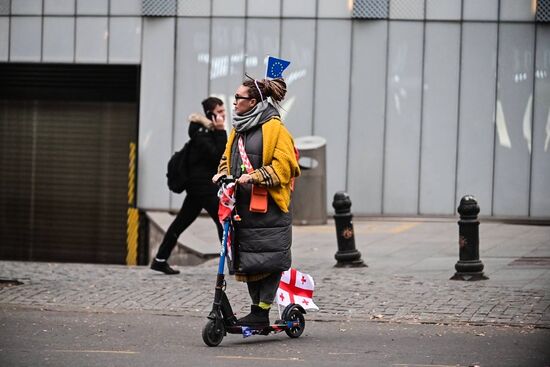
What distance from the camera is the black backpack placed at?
12078mm

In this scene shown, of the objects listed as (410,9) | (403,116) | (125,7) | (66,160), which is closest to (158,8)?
(125,7)

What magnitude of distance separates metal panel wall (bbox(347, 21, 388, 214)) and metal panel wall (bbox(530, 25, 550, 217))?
2663mm

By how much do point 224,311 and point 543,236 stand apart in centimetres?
920

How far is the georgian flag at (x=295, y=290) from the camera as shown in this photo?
324 inches

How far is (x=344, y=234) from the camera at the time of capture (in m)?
12.6

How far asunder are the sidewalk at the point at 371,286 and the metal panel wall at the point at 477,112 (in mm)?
4455

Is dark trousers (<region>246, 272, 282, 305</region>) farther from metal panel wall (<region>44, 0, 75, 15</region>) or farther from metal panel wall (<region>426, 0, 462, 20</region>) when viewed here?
metal panel wall (<region>44, 0, 75, 15</region>)

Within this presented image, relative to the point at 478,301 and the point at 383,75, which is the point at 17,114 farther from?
the point at 478,301

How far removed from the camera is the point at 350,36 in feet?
66.4

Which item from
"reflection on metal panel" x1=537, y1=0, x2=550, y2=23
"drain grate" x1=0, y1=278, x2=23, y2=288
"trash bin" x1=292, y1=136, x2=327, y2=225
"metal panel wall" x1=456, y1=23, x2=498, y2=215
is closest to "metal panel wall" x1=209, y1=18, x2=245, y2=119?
"trash bin" x1=292, y1=136, x2=327, y2=225

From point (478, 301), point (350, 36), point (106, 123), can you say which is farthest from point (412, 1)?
point (478, 301)

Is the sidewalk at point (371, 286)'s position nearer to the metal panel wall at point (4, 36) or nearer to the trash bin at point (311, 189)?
the trash bin at point (311, 189)

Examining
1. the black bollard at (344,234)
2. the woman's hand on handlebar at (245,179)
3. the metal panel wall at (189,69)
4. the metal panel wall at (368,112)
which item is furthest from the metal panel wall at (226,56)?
the woman's hand on handlebar at (245,179)

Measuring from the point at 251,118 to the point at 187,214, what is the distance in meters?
4.59
